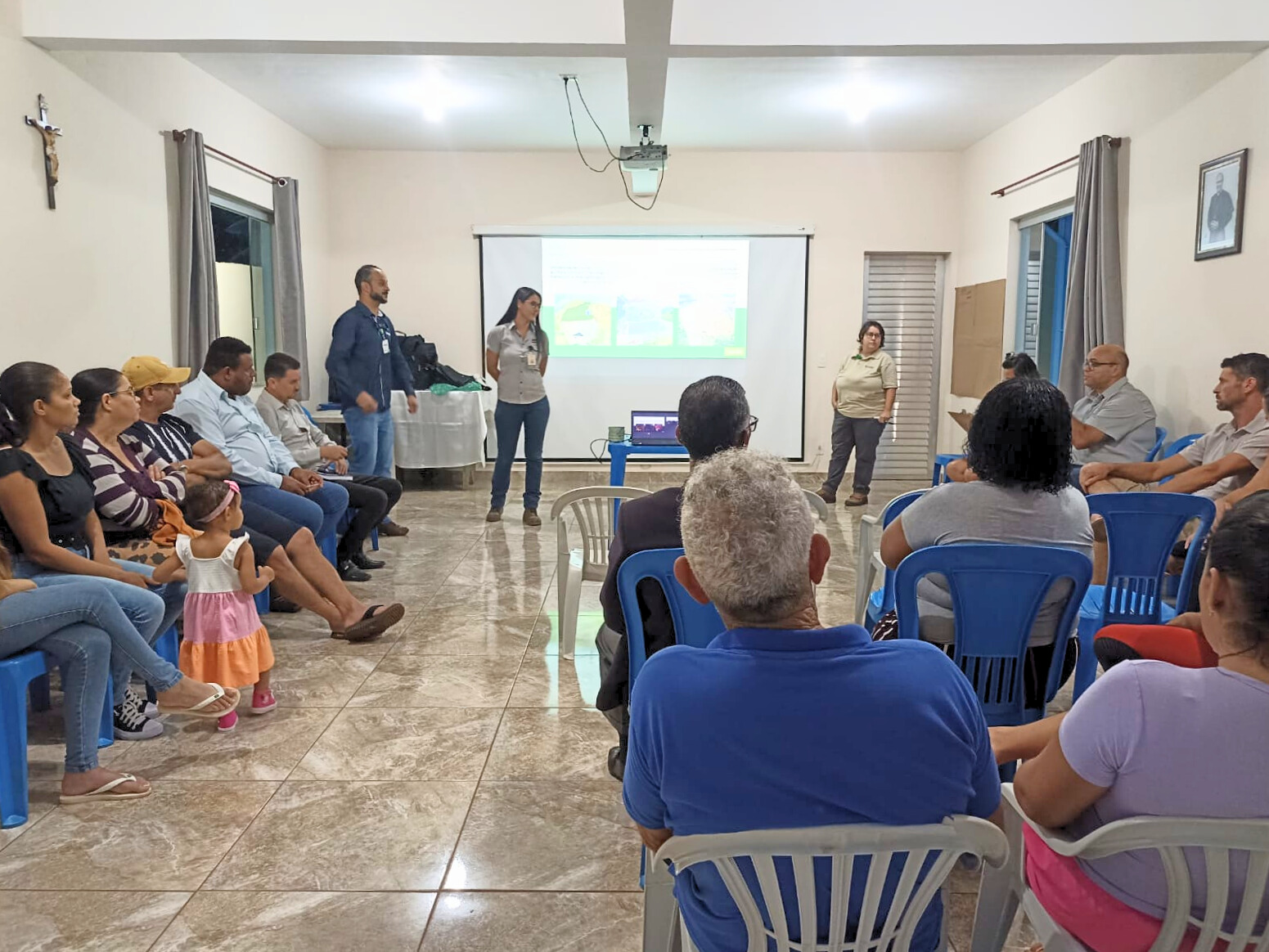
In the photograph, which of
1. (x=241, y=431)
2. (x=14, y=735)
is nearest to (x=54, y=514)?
(x=14, y=735)

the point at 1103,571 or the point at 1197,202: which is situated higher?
the point at 1197,202

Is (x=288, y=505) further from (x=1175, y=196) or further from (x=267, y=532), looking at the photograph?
(x=1175, y=196)

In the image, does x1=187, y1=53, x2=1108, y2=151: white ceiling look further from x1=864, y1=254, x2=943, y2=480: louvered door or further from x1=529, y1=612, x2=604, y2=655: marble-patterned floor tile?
x1=529, y1=612, x2=604, y2=655: marble-patterned floor tile

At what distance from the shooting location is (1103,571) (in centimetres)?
Answer: 299

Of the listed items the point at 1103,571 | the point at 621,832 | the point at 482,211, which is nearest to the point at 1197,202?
the point at 1103,571

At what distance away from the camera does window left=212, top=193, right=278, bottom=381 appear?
5570 millimetres

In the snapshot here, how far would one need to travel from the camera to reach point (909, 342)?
770cm

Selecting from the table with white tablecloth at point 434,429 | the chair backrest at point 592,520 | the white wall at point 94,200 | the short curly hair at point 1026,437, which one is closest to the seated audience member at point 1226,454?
the short curly hair at point 1026,437

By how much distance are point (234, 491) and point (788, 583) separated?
221cm

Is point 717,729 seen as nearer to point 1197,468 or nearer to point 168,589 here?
point 168,589

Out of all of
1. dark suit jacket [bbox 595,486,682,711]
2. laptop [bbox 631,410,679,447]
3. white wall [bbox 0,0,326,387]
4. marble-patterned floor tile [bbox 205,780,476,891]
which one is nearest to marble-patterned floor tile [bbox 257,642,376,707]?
marble-patterned floor tile [bbox 205,780,476,891]

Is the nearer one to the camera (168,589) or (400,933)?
(400,933)

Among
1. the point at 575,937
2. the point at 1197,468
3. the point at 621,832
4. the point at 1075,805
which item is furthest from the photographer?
the point at 1197,468

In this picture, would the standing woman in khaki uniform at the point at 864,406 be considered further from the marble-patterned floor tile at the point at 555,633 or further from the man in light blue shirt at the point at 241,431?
the man in light blue shirt at the point at 241,431
